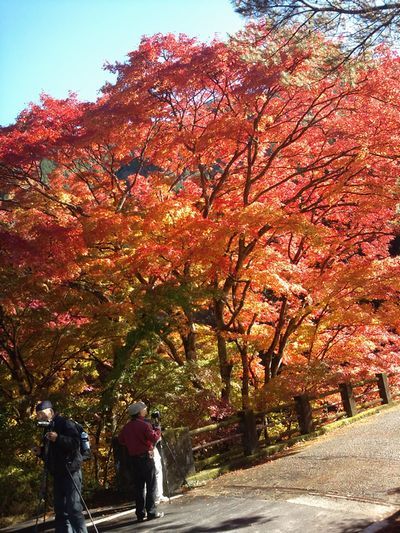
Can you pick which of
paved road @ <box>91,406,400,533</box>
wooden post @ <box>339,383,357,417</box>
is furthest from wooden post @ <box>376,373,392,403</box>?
paved road @ <box>91,406,400,533</box>

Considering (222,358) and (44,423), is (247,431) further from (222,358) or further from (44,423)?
(44,423)

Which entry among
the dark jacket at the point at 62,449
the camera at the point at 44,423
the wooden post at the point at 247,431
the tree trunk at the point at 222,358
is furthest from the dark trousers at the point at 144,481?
the tree trunk at the point at 222,358

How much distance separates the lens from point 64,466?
5016mm

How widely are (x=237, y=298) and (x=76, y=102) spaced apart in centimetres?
619

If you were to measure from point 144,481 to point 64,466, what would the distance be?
63.6 inches

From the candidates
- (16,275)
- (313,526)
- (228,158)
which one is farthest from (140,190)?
(313,526)

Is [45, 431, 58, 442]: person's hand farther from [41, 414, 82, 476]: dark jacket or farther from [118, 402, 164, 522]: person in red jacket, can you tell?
[118, 402, 164, 522]: person in red jacket

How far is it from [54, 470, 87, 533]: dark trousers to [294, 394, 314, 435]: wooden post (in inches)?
306

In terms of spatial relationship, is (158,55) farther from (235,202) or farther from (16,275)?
(16,275)

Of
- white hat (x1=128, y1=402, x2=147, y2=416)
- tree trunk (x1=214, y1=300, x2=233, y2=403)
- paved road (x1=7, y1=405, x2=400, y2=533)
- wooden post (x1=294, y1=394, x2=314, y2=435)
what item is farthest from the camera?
wooden post (x1=294, y1=394, x2=314, y2=435)

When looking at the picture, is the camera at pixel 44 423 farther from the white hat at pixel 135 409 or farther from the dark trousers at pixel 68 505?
the white hat at pixel 135 409

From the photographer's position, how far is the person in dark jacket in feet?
16.1

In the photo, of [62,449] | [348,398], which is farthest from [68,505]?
[348,398]

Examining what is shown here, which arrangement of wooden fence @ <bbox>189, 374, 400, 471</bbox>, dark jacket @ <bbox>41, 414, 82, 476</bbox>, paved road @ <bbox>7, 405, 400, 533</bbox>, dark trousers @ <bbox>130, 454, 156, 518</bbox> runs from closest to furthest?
dark jacket @ <bbox>41, 414, 82, 476</bbox> → paved road @ <bbox>7, 405, 400, 533</bbox> → dark trousers @ <bbox>130, 454, 156, 518</bbox> → wooden fence @ <bbox>189, 374, 400, 471</bbox>
